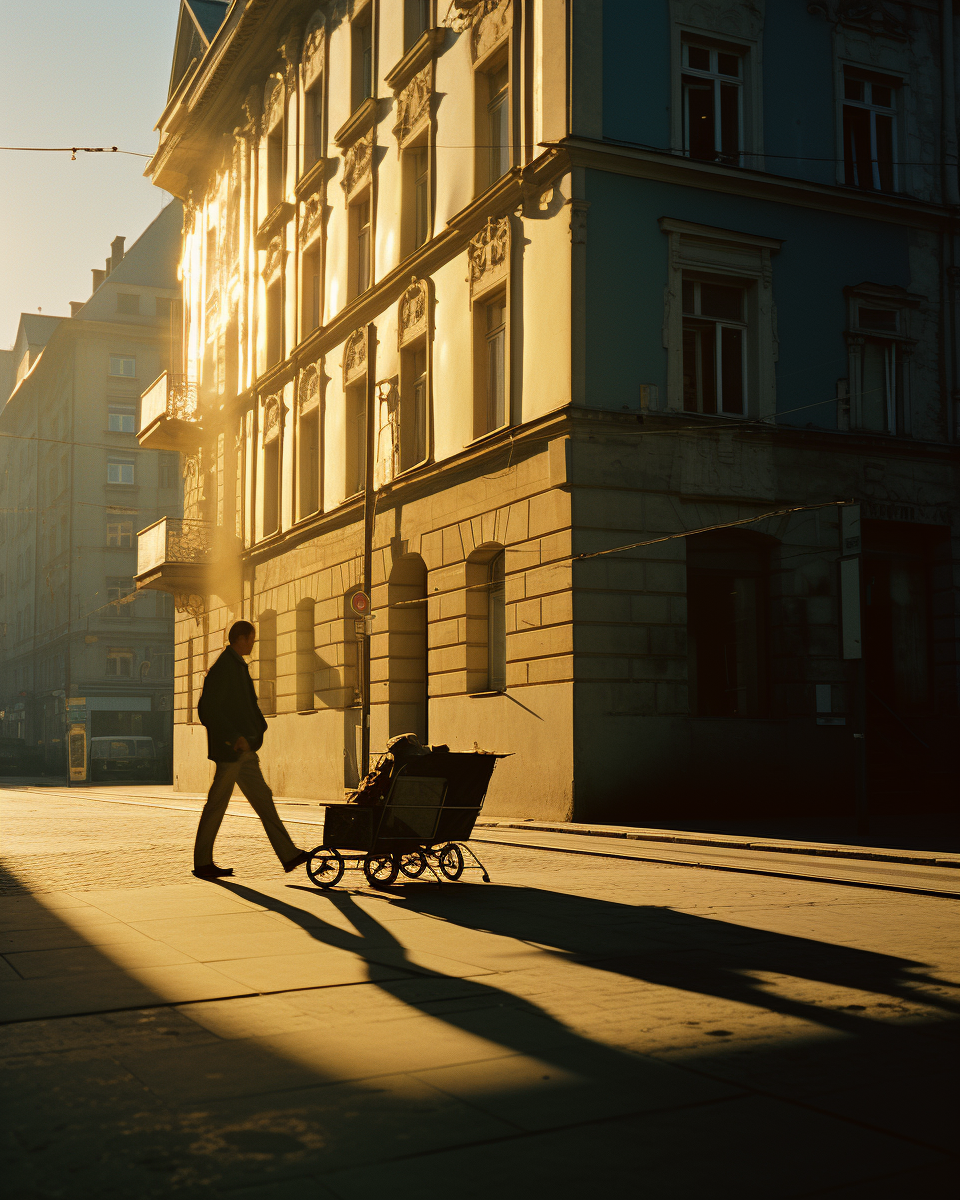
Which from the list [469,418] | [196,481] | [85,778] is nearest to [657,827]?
[469,418]

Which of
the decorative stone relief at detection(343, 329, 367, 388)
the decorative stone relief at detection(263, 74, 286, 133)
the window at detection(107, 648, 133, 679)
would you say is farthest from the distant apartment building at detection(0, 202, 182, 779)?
the decorative stone relief at detection(343, 329, 367, 388)

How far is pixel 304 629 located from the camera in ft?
98.3

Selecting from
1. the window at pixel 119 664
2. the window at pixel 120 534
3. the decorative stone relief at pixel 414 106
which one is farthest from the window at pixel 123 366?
the decorative stone relief at pixel 414 106

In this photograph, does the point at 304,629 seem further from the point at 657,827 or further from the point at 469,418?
the point at 657,827

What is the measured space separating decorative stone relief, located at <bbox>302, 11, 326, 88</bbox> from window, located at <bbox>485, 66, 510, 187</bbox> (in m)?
9.34

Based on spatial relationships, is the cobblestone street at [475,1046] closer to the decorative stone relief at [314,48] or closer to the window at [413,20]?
the window at [413,20]

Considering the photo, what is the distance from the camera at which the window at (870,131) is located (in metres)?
22.0

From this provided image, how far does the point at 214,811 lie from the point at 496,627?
12086 mm

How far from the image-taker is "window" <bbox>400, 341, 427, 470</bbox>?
2492 cm

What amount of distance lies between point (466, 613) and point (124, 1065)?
17.5 meters

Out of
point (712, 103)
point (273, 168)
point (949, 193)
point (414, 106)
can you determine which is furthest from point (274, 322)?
point (949, 193)

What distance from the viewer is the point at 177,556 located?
114 feet

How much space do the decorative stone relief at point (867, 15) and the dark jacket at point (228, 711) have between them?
16773mm

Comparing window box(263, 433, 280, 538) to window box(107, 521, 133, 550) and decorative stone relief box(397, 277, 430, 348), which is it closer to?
decorative stone relief box(397, 277, 430, 348)
